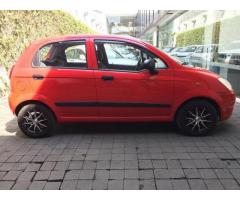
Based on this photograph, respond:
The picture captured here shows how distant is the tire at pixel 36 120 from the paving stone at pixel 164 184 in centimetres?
228

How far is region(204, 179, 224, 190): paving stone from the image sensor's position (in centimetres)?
313

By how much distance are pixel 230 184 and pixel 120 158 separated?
1.43 m

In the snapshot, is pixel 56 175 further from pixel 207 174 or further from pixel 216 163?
pixel 216 163

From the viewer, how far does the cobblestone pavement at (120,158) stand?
130 inches

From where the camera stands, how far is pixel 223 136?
15.9 feet

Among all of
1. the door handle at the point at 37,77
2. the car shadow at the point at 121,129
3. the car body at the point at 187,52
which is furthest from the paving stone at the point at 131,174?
the car body at the point at 187,52

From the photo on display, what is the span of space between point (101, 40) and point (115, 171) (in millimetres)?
2206

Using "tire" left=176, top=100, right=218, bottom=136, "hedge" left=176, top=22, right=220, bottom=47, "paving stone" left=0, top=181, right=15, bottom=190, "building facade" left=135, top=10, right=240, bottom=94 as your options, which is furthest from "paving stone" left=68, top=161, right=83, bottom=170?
"hedge" left=176, top=22, right=220, bottom=47

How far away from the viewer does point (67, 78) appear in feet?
15.2

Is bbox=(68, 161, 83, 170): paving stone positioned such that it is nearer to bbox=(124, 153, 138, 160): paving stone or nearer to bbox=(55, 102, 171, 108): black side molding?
bbox=(124, 153, 138, 160): paving stone

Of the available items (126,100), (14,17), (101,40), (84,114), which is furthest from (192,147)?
(14,17)

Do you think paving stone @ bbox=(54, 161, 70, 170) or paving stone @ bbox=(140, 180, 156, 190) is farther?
paving stone @ bbox=(54, 161, 70, 170)

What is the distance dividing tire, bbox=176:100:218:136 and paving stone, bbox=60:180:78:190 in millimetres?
2196
